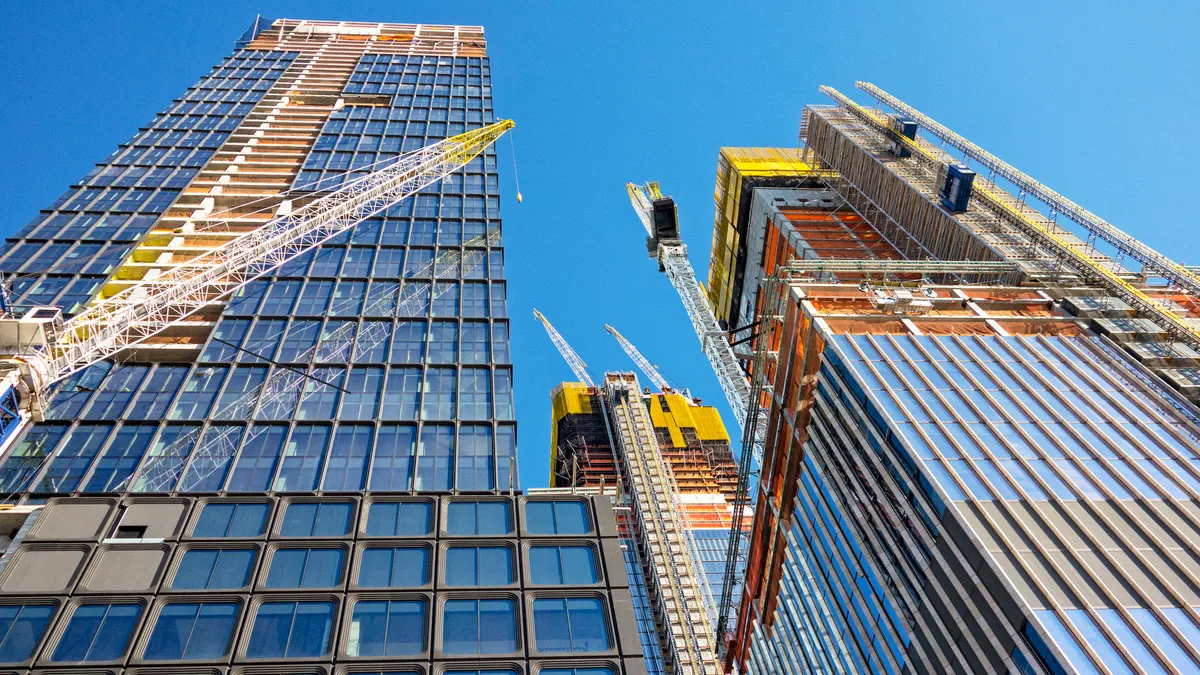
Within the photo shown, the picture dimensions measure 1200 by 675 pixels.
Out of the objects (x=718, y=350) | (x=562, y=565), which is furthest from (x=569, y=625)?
(x=718, y=350)

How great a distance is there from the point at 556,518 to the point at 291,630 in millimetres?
12783

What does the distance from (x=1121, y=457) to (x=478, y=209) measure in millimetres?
55264

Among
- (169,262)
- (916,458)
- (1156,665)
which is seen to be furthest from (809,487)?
(169,262)

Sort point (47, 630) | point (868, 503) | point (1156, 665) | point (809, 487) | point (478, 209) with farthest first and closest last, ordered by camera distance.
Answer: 1. point (478, 209)
2. point (809, 487)
3. point (868, 503)
4. point (47, 630)
5. point (1156, 665)

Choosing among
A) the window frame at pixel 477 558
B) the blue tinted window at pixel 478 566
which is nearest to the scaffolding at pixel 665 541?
the window frame at pixel 477 558

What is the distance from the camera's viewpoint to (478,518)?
42500 millimetres

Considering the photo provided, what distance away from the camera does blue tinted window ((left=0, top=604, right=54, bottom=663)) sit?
32938mm

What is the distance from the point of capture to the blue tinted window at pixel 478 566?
38344 mm

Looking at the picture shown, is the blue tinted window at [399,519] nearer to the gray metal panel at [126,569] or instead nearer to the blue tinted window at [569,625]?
the blue tinted window at [569,625]

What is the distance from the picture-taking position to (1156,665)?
3142 centimetres

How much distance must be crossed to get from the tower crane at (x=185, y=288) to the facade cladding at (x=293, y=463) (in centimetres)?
166

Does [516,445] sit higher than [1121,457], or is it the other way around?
[1121,457]

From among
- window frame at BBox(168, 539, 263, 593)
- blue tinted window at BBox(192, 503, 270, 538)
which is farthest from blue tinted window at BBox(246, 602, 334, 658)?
blue tinted window at BBox(192, 503, 270, 538)

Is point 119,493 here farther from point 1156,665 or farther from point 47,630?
point 1156,665
